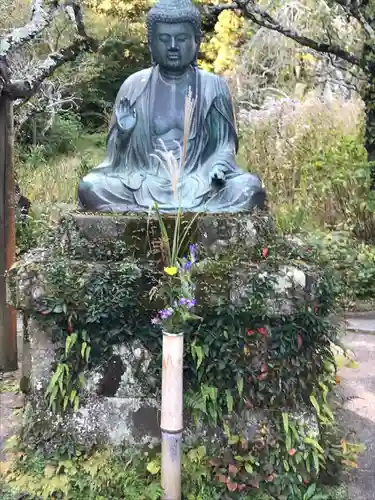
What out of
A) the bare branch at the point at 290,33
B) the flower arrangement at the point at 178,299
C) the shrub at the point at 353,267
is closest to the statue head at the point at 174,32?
the flower arrangement at the point at 178,299

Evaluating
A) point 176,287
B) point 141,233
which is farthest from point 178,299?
point 141,233

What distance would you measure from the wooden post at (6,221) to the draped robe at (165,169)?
2.87 feet

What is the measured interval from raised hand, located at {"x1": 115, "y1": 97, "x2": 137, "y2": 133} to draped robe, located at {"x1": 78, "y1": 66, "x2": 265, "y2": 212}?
2.8 inches

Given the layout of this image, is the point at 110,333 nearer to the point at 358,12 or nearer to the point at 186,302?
the point at 186,302

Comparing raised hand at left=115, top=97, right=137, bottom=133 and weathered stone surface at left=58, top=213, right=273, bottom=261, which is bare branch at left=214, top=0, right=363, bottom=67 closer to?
raised hand at left=115, top=97, right=137, bottom=133

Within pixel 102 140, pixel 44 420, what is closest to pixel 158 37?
pixel 44 420

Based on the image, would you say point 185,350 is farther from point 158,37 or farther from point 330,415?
point 158,37

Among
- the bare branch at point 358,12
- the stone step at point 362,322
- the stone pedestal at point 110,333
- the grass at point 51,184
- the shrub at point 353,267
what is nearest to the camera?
the stone pedestal at point 110,333

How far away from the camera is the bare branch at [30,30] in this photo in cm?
388

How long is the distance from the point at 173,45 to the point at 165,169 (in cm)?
77

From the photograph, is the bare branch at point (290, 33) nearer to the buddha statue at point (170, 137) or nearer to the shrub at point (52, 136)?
the buddha statue at point (170, 137)

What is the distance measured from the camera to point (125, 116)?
3225mm

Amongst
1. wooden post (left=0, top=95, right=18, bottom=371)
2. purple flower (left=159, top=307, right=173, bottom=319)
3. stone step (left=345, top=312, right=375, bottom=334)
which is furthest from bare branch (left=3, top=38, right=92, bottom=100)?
stone step (left=345, top=312, right=375, bottom=334)

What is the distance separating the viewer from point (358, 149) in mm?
6793
